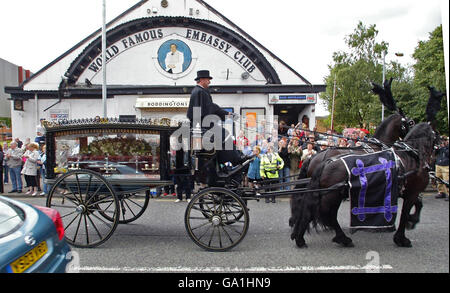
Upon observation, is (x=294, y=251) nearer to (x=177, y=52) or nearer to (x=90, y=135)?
(x=90, y=135)

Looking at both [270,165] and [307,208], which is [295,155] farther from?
[307,208]

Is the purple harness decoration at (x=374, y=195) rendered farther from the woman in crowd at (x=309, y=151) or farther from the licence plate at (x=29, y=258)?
the woman in crowd at (x=309, y=151)

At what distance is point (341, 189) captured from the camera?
3.99 m

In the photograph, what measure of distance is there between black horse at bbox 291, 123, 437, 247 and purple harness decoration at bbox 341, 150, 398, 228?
6.8 inches

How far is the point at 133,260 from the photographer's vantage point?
3814 mm

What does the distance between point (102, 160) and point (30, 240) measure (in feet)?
A: 7.75

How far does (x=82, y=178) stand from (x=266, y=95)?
39.1 feet

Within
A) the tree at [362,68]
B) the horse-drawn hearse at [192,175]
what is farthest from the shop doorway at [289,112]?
the horse-drawn hearse at [192,175]

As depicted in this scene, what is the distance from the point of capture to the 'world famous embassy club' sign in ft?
53.0

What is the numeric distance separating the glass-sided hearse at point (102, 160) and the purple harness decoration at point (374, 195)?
8.35ft

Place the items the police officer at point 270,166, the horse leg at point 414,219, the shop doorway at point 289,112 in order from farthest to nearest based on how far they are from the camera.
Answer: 1. the shop doorway at point 289,112
2. the police officer at point 270,166
3. the horse leg at point 414,219

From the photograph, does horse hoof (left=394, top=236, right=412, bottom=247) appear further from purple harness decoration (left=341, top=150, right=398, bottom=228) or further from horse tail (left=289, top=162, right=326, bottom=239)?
horse tail (left=289, top=162, right=326, bottom=239)

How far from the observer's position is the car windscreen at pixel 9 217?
2294 millimetres
